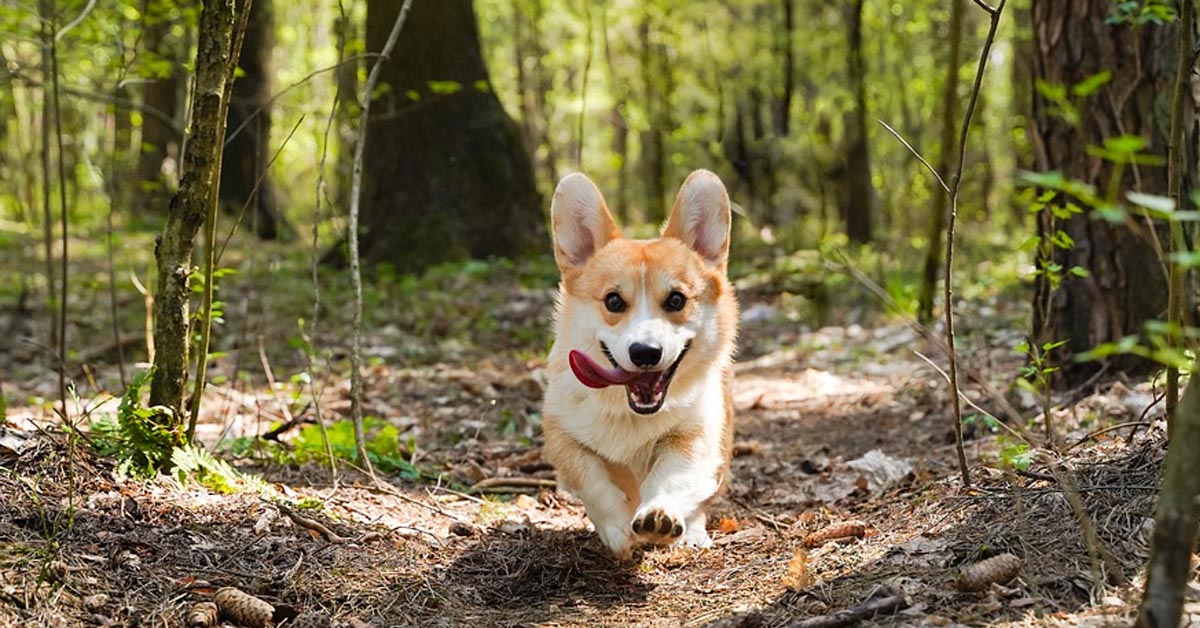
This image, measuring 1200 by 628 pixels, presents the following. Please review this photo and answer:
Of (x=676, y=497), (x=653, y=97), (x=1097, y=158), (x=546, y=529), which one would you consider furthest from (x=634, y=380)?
(x=653, y=97)

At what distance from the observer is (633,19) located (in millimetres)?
15898

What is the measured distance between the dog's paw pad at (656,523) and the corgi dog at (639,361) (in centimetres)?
10

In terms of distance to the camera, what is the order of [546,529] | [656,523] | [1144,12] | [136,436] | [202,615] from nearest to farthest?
[202,615] → [656,523] → [136,436] → [546,529] → [1144,12]

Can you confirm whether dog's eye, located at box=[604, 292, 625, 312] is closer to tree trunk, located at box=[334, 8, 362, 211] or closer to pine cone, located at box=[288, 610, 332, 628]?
pine cone, located at box=[288, 610, 332, 628]

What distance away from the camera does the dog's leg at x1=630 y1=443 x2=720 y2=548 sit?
3.45 metres

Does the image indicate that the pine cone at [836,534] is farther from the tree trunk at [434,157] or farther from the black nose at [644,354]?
the tree trunk at [434,157]

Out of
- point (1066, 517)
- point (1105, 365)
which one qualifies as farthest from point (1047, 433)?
point (1105, 365)

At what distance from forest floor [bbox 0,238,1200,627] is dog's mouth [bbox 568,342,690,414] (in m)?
0.57

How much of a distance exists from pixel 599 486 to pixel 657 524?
52 centimetres

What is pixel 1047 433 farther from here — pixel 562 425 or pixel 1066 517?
pixel 562 425

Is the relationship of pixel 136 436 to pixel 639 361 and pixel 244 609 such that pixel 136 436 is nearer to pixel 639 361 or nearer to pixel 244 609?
pixel 244 609

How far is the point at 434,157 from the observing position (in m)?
10.3

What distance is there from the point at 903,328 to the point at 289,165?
19460 millimetres

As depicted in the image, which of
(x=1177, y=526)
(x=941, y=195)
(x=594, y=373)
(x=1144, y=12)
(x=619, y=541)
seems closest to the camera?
(x=1177, y=526)
